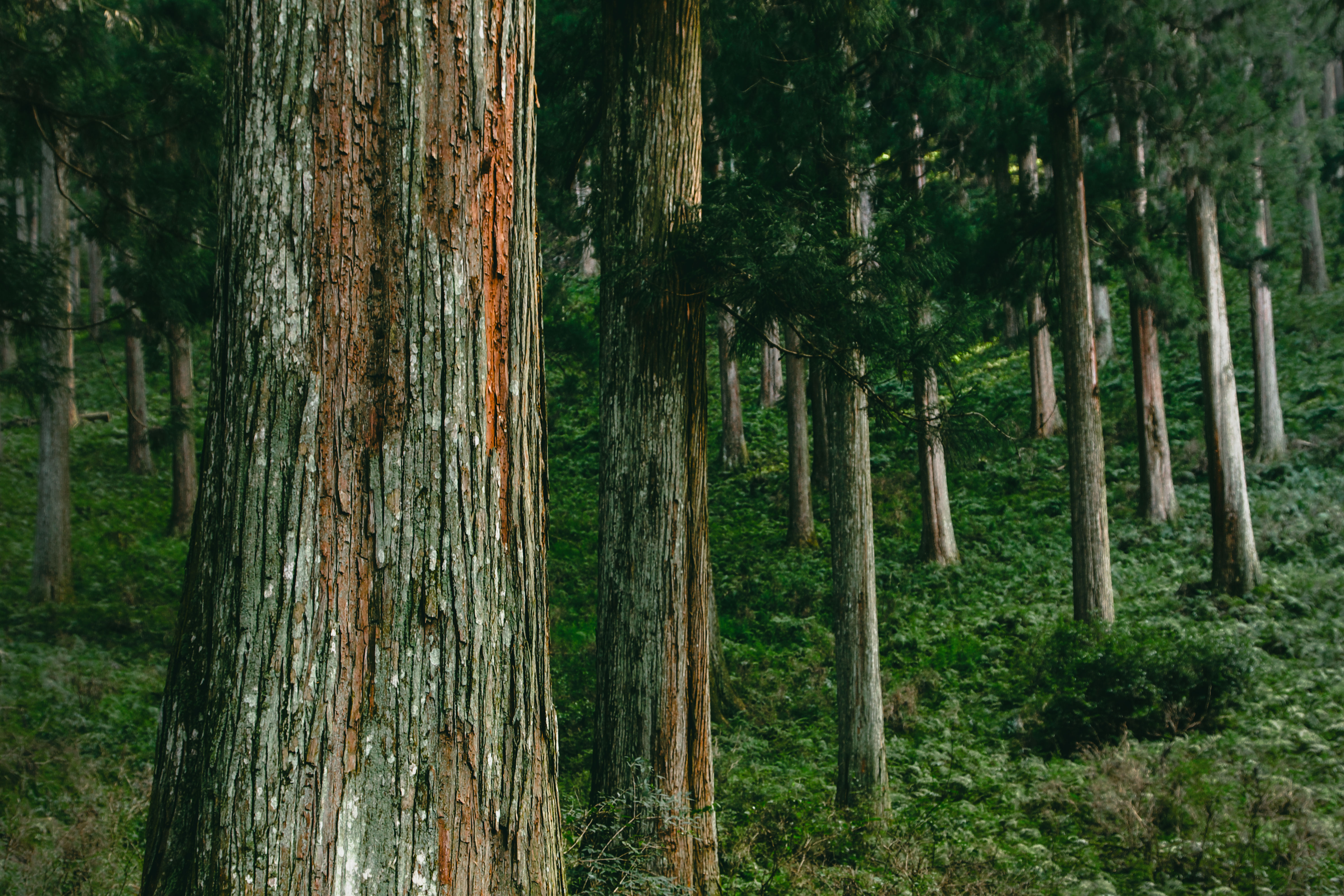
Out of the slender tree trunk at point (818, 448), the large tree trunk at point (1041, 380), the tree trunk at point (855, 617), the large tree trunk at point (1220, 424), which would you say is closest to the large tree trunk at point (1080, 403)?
the large tree trunk at point (1220, 424)

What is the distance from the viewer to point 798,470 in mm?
15336

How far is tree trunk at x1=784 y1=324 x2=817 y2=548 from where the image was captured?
14984 millimetres

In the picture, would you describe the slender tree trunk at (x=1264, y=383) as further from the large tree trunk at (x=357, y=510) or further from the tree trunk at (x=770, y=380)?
the large tree trunk at (x=357, y=510)

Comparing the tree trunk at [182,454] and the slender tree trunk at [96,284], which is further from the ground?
the slender tree trunk at [96,284]

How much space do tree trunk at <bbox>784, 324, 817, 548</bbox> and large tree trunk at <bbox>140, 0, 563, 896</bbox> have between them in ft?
42.5

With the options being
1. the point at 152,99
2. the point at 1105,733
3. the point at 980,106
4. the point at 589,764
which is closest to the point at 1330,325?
the point at 980,106

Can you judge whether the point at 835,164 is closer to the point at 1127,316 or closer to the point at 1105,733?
the point at 1105,733

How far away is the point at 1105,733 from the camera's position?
8320 mm

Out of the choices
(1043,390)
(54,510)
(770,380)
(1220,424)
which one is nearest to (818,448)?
(1043,390)

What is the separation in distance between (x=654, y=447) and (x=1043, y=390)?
52.3 ft

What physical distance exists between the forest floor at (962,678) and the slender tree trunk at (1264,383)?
399 mm

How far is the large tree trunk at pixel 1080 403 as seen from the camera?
10398 mm

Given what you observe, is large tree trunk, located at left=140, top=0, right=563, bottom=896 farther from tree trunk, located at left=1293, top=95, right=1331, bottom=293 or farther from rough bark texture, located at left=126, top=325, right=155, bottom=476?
tree trunk, located at left=1293, top=95, right=1331, bottom=293

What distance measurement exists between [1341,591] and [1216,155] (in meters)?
6.19
